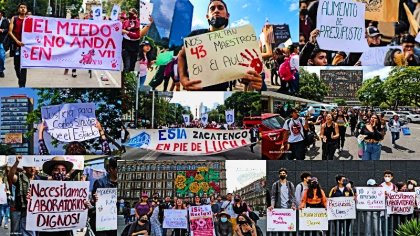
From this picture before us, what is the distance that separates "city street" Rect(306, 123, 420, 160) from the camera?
10.5m

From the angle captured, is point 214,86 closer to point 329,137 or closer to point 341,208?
point 329,137

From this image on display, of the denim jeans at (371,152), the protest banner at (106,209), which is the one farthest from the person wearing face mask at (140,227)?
the denim jeans at (371,152)

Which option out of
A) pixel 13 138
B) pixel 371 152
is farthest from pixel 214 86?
pixel 13 138

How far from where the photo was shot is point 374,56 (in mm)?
10648

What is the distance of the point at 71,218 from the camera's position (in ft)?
32.2

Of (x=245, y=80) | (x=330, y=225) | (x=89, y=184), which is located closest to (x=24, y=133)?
(x=89, y=184)

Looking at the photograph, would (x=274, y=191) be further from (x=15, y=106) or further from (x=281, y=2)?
(x=15, y=106)

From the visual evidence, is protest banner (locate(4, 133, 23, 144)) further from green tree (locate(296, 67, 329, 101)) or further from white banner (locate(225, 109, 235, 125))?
green tree (locate(296, 67, 329, 101))

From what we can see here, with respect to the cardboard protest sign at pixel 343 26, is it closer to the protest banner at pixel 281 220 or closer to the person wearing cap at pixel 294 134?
the person wearing cap at pixel 294 134

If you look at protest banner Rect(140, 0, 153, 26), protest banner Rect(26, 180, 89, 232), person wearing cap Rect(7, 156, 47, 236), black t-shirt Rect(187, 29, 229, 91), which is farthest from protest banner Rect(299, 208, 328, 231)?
person wearing cap Rect(7, 156, 47, 236)

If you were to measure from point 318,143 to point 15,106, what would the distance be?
16.5 feet

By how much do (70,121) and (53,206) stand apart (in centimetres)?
141

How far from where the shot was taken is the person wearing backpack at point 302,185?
10.3 meters

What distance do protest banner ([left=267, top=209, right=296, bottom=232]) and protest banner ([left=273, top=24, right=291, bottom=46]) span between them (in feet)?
9.15
